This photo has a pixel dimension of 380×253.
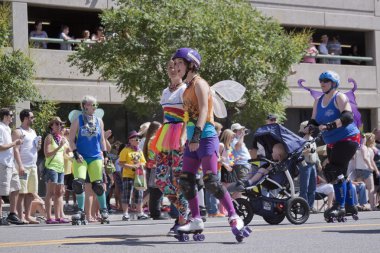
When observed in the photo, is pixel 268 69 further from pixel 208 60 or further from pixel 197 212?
pixel 197 212

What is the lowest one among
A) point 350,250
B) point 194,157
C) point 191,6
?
point 350,250

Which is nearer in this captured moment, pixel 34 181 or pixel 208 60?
pixel 34 181

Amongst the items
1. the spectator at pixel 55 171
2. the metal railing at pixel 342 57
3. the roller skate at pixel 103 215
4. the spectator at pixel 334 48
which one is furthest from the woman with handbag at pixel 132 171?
the spectator at pixel 334 48

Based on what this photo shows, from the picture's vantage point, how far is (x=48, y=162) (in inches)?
647

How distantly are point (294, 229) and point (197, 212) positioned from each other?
1.98m

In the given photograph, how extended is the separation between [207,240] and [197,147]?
1.08 meters

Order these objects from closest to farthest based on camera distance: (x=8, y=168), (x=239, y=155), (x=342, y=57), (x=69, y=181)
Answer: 1. (x=8, y=168)
2. (x=239, y=155)
3. (x=69, y=181)
4. (x=342, y=57)

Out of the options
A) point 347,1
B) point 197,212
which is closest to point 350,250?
point 197,212

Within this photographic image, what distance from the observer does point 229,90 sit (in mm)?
10883

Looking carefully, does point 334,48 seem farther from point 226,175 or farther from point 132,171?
point 132,171

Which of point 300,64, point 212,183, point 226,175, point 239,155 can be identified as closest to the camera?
point 212,183

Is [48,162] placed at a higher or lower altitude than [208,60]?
lower

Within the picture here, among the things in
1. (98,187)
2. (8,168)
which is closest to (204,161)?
(98,187)

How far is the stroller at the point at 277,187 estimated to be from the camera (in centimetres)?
1309
